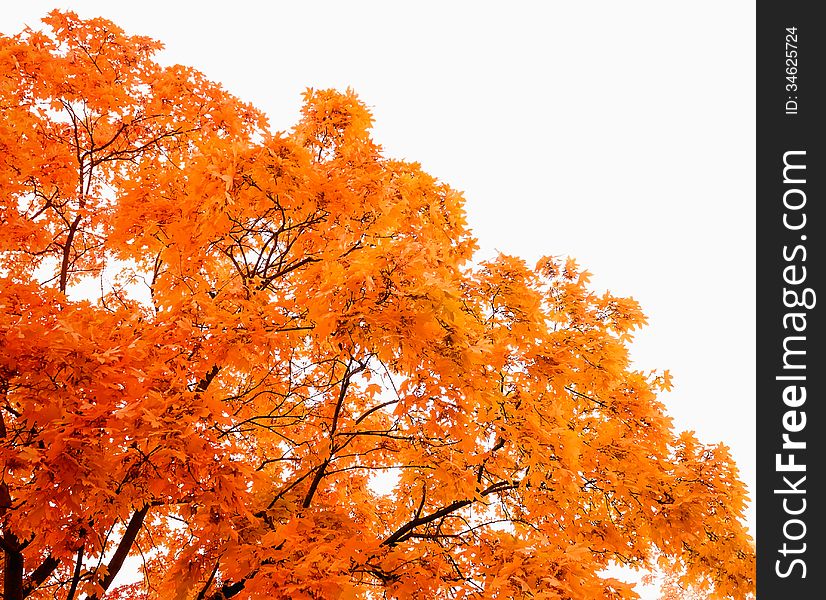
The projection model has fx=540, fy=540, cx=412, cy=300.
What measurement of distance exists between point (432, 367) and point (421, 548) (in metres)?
1.85

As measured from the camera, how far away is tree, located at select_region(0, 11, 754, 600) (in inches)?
143

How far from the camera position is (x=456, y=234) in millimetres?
6418

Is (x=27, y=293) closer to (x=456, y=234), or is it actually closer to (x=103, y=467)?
(x=103, y=467)

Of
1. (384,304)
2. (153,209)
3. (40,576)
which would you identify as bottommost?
(40,576)

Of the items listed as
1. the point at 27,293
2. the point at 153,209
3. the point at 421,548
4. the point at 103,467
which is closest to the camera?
the point at 103,467

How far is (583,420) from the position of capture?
5.76 meters

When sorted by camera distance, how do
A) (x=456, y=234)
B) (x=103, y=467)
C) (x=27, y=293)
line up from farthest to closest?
(x=456, y=234), (x=27, y=293), (x=103, y=467)

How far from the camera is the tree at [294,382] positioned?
3.64 m

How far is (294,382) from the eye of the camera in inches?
238
